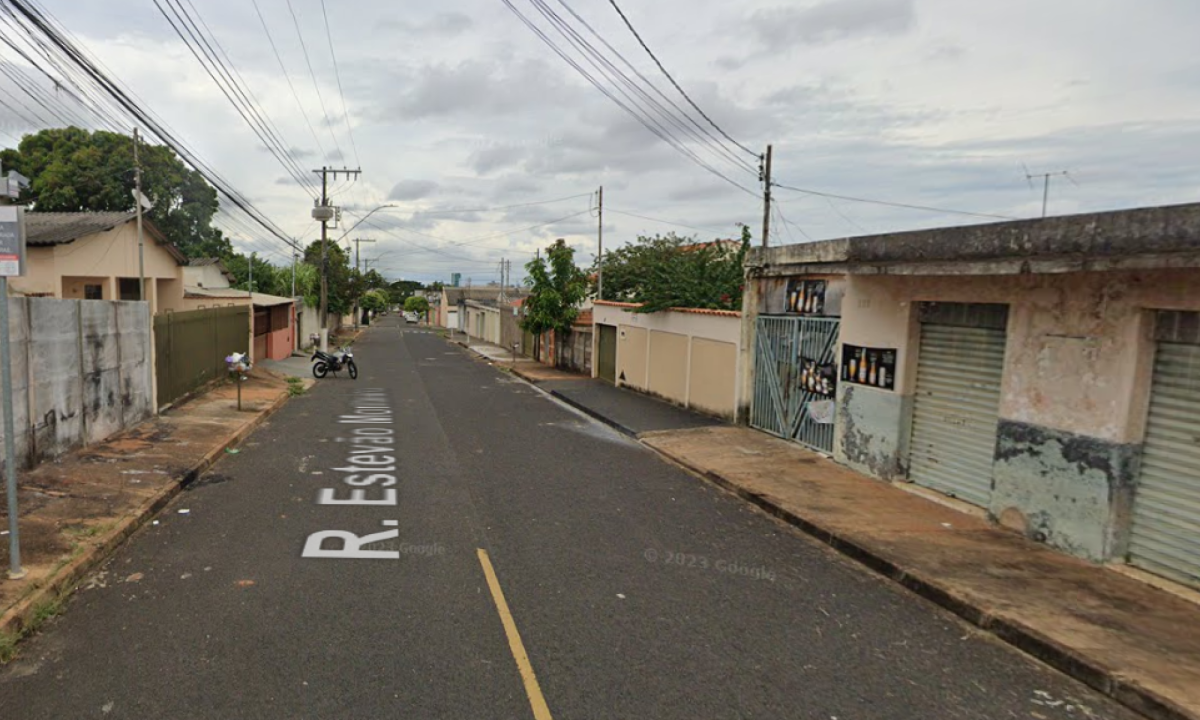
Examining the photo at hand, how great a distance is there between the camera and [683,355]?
17188 mm

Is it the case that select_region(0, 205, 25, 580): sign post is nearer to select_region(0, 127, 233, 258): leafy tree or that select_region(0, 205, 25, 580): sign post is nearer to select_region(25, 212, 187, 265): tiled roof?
select_region(25, 212, 187, 265): tiled roof

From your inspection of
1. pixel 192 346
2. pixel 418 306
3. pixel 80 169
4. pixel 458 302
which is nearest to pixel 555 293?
pixel 192 346

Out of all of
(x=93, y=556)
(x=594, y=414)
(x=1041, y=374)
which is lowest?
(x=594, y=414)

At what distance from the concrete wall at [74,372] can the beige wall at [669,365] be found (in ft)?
37.2

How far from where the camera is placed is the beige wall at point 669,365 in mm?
17188

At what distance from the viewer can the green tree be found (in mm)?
26938

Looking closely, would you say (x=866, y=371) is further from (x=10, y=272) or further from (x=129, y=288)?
(x=129, y=288)

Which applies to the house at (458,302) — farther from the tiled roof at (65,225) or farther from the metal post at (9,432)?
the metal post at (9,432)

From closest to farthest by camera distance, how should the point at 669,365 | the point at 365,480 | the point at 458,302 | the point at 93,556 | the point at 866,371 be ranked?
the point at 93,556, the point at 365,480, the point at 866,371, the point at 669,365, the point at 458,302

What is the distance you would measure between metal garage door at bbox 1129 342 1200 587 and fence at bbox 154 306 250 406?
1478 cm

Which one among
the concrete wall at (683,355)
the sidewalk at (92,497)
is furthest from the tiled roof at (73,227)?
the concrete wall at (683,355)

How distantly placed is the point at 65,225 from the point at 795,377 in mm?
23061

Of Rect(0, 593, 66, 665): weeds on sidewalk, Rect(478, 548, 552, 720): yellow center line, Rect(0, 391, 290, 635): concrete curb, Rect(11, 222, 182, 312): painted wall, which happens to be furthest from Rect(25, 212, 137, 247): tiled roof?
Rect(478, 548, 552, 720): yellow center line

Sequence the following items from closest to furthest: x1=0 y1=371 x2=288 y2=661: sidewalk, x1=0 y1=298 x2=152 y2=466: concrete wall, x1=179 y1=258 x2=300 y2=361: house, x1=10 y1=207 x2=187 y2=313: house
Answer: x1=0 y1=371 x2=288 y2=661: sidewalk, x1=0 y1=298 x2=152 y2=466: concrete wall, x1=10 y1=207 x2=187 y2=313: house, x1=179 y1=258 x2=300 y2=361: house
